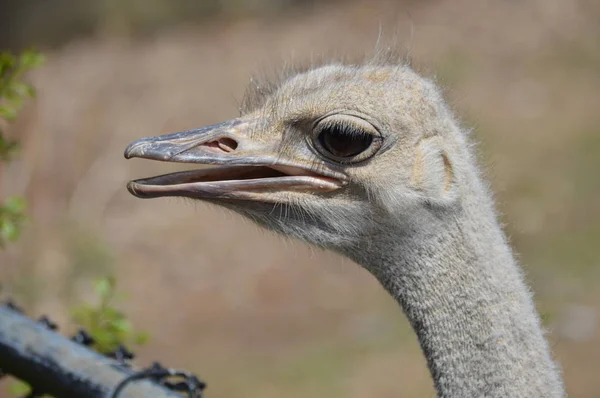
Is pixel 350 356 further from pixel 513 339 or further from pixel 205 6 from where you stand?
pixel 205 6

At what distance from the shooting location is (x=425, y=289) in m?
2.15

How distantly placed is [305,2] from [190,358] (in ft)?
22.6

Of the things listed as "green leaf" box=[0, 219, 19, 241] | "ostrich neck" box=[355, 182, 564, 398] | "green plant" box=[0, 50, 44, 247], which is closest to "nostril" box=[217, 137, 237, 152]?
"ostrich neck" box=[355, 182, 564, 398]

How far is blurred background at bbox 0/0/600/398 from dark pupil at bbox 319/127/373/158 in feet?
2.01

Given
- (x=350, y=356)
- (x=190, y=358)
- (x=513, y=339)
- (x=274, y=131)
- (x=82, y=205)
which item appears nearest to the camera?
(x=513, y=339)

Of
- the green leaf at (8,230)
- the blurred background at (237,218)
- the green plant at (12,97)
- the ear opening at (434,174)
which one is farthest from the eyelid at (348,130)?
the green leaf at (8,230)

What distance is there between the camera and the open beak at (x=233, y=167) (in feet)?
6.97

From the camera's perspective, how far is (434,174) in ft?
7.05

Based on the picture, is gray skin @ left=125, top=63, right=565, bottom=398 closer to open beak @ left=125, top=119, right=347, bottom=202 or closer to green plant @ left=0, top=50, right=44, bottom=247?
open beak @ left=125, top=119, right=347, bottom=202

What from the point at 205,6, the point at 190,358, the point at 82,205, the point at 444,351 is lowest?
the point at 444,351

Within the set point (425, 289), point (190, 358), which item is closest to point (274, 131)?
point (425, 289)

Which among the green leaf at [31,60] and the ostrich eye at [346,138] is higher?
the green leaf at [31,60]

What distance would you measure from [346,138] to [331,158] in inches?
2.3

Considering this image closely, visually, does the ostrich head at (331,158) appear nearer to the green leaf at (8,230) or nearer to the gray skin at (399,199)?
the gray skin at (399,199)
